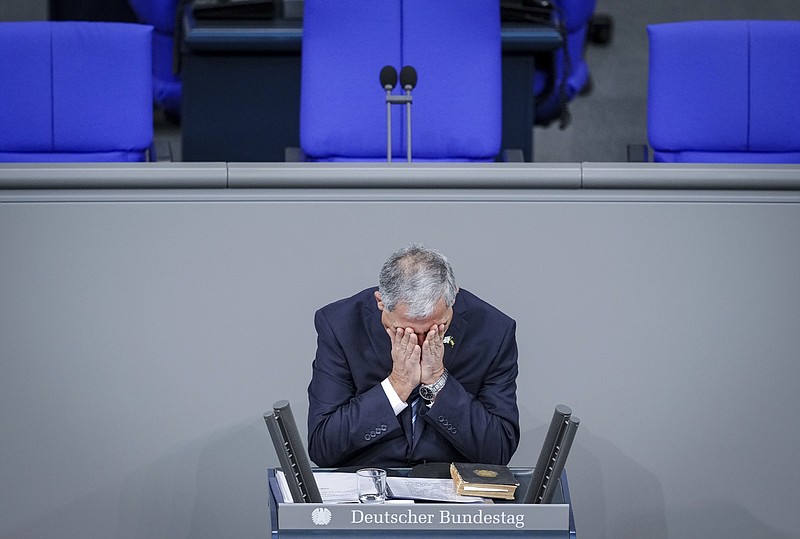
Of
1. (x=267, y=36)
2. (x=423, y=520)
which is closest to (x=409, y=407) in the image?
(x=423, y=520)

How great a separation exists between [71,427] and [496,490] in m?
1.12

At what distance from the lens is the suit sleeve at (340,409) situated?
2.09 meters

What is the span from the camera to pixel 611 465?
2480 mm

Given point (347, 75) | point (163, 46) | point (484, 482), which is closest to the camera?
point (484, 482)

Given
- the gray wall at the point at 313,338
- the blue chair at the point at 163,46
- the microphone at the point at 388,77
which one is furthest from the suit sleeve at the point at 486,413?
the blue chair at the point at 163,46

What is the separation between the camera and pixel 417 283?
2018mm

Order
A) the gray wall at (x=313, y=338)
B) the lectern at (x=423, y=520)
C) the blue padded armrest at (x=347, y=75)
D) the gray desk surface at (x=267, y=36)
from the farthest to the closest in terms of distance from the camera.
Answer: the gray desk surface at (x=267, y=36)
the blue padded armrest at (x=347, y=75)
the gray wall at (x=313, y=338)
the lectern at (x=423, y=520)

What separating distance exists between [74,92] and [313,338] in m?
1.02

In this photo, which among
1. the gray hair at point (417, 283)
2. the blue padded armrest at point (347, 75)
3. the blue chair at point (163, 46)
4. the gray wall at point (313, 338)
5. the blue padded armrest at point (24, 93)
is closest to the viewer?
the gray hair at point (417, 283)

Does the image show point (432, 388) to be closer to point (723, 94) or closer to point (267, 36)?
point (723, 94)

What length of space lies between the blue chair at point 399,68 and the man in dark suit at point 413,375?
938 mm

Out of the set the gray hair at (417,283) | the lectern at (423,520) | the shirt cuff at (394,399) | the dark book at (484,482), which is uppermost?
the gray hair at (417,283)

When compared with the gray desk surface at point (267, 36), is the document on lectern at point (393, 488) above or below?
below

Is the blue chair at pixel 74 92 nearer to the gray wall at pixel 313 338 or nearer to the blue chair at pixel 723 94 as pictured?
the gray wall at pixel 313 338
